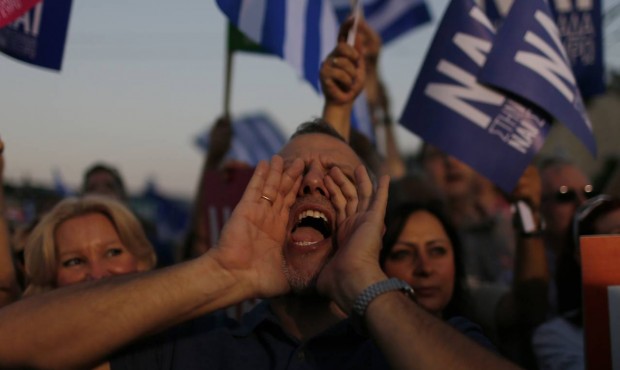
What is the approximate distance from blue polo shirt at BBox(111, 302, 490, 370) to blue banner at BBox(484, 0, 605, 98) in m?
3.00

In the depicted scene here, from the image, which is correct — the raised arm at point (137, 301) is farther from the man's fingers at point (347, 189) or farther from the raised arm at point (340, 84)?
the raised arm at point (340, 84)

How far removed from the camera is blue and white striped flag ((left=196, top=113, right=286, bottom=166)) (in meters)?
8.91

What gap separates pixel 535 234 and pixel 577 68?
4.49 ft

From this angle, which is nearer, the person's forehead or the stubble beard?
the stubble beard

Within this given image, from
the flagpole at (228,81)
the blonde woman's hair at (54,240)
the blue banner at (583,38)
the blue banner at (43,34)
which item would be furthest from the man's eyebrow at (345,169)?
the flagpole at (228,81)

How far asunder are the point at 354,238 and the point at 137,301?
0.60 metres

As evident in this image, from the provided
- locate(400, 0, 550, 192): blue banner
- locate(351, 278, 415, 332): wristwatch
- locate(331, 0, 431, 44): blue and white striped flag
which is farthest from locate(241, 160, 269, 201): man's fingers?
locate(331, 0, 431, 44): blue and white striped flag

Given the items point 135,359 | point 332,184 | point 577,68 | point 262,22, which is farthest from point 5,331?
point 577,68

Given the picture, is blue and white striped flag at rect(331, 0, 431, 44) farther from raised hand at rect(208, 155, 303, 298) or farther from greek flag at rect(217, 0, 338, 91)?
raised hand at rect(208, 155, 303, 298)

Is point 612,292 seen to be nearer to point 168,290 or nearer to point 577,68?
point 168,290

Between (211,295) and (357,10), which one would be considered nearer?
(211,295)

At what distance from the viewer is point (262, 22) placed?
4.44m

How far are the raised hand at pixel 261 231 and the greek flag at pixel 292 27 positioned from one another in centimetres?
156

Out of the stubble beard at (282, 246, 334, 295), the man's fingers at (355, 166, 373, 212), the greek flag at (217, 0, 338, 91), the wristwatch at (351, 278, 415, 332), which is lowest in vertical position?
the stubble beard at (282, 246, 334, 295)
